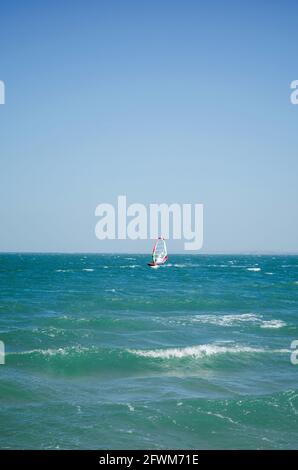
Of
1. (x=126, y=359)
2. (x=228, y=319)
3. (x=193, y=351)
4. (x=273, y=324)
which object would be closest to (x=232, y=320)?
(x=228, y=319)

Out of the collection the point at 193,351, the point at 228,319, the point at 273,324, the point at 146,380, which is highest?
the point at 146,380

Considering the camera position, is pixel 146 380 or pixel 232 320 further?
pixel 232 320

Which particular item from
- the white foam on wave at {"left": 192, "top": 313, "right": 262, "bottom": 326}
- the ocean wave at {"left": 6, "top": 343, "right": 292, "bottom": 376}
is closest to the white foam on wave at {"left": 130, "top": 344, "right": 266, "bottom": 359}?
the ocean wave at {"left": 6, "top": 343, "right": 292, "bottom": 376}

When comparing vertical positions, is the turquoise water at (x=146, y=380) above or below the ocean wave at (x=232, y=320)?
above

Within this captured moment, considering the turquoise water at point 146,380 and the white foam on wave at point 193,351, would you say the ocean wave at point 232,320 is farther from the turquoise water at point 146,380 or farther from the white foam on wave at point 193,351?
the white foam on wave at point 193,351

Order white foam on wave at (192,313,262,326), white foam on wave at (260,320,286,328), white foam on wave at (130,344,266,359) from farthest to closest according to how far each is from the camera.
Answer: white foam on wave at (192,313,262,326) < white foam on wave at (260,320,286,328) < white foam on wave at (130,344,266,359)

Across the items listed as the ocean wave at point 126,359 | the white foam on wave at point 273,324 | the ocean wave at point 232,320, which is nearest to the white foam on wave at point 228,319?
the ocean wave at point 232,320

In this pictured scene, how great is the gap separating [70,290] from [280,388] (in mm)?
39313

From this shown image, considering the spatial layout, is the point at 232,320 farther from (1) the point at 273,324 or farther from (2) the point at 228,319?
(1) the point at 273,324

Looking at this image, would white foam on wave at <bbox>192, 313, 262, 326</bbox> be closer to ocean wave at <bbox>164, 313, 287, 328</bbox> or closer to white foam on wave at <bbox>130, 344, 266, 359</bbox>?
ocean wave at <bbox>164, 313, 287, 328</bbox>

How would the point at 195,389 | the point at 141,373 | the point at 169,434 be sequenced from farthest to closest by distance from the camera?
the point at 141,373 → the point at 195,389 → the point at 169,434
